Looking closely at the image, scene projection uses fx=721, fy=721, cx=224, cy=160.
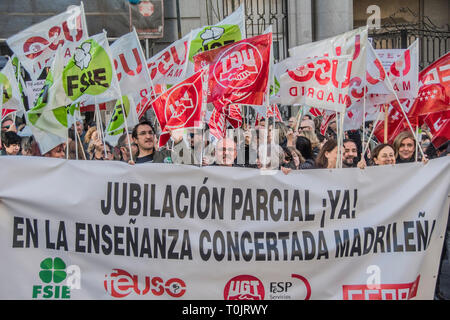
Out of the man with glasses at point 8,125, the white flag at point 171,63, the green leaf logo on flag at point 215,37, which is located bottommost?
the man with glasses at point 8,125

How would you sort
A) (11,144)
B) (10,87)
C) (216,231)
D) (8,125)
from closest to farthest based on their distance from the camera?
(216,231) < (11,144) < (10,87) < (8,125)

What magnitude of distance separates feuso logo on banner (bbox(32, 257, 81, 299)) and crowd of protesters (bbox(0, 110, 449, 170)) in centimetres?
94

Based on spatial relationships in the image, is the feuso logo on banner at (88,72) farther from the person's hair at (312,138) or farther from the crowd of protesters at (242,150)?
the person's hair at (312,138)

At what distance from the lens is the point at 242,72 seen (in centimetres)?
725

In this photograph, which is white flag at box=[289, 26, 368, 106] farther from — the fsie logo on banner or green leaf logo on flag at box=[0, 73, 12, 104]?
green leaf logo on flag at box=[0, 73, 12, 104]

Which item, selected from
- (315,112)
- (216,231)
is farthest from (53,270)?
(315,112)

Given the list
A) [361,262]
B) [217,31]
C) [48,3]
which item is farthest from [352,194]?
[48,3]

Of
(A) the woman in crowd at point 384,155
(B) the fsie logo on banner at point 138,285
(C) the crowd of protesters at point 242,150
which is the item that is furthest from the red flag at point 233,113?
(B) the fsie logo on banner at point 138,285

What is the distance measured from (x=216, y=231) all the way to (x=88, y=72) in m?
2.86

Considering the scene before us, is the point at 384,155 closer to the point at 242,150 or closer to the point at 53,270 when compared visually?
the point at 242,150

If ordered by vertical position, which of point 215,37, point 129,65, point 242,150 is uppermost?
point 215,37

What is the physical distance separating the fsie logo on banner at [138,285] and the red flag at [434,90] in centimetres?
398

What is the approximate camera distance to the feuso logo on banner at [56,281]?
205 inches
